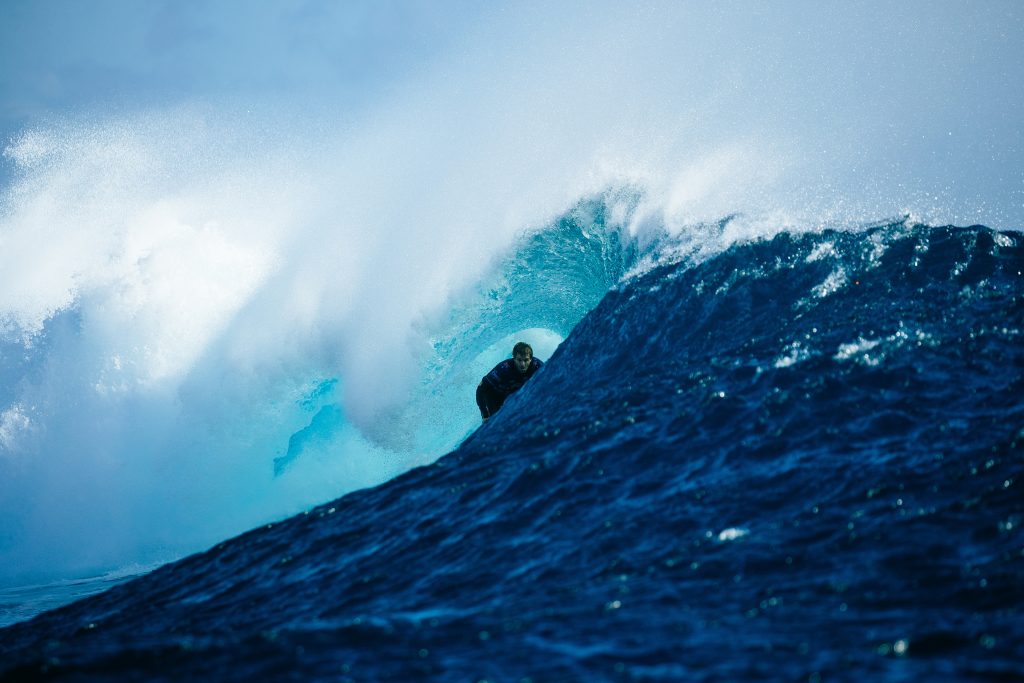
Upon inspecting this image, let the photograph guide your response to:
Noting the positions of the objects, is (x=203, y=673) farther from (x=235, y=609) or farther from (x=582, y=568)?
(x=582, y=568)

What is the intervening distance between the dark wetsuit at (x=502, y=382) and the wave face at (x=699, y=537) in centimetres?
197

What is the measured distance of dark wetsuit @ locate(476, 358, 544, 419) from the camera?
10258 mm

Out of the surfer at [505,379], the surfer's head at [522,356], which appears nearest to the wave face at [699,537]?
the surfer's head at [522,356]

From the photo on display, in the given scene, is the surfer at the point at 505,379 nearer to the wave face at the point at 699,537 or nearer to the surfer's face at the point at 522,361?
the surfer's face at the point at 522,361

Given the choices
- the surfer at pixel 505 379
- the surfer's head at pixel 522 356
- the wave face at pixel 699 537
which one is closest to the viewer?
the wave face at pixel 699 537

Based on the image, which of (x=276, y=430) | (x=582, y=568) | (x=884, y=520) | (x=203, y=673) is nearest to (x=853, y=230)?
(x=884, y=520)

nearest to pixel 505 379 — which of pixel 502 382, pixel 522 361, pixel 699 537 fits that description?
pixel 502 382

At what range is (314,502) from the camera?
14.4 m

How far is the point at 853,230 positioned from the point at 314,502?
1004 cm

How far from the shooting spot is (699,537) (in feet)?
13.4

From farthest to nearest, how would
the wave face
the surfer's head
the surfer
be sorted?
1. the surfer
2. the surfer's head
3. the wave face

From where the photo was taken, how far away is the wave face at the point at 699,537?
3049 millimetres

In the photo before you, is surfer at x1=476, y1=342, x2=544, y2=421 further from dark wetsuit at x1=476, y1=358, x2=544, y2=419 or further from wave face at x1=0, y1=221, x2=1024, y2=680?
wave face at x1=0, y1=221, x2=1024, y2=680

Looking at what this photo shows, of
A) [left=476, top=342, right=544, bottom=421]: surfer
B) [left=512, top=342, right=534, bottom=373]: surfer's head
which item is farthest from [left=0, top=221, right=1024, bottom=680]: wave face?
[left=476, top=342, right=544, bottom=421]: surfer
